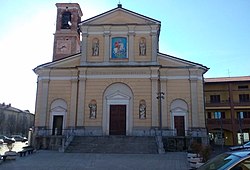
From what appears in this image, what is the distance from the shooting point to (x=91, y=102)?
27422mm

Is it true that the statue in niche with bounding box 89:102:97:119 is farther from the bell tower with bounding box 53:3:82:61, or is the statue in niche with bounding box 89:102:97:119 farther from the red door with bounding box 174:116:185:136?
the bell tower with bounding box 53:3:82:61

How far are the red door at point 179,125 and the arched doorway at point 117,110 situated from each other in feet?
15.5

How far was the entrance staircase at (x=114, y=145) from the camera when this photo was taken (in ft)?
69.3

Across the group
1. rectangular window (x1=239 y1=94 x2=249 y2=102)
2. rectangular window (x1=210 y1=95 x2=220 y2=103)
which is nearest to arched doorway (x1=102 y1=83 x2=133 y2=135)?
rectangular window (x1=210 y1=95 x2=220 y2=103)

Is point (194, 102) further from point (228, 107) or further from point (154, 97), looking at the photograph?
point (228, 107)

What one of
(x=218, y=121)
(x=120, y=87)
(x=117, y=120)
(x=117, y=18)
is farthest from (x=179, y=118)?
(x=218, y=121)

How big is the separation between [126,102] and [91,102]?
3.72 m

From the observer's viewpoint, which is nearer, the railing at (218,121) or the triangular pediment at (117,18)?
the triangular pediment at (117,18)

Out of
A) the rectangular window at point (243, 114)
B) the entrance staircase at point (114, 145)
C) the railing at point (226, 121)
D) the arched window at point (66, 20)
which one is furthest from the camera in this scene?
the rectangular window at point (243, 114)

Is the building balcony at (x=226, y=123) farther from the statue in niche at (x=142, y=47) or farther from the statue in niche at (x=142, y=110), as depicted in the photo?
the statue in niche at (x=142, y=47)

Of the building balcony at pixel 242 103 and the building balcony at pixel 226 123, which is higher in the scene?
the building balcony at pixel 242 103

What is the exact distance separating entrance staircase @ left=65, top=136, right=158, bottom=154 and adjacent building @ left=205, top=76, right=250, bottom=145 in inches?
721

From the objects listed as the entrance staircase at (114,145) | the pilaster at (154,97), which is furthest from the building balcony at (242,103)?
the entrance staircase at (114,145)

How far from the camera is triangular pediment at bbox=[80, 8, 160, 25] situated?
29.3 m
